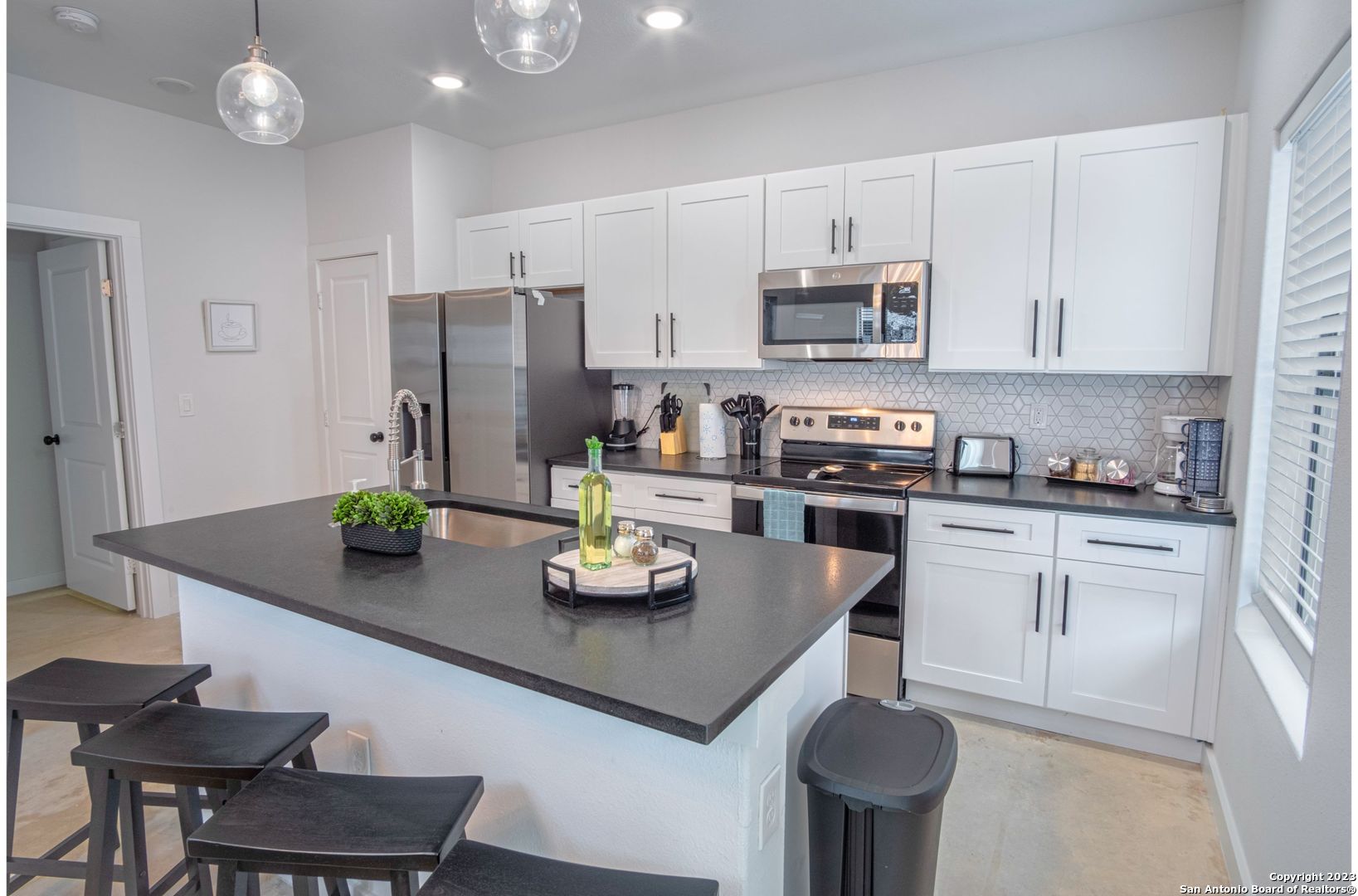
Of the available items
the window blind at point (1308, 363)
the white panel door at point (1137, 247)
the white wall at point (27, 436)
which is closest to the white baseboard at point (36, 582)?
the white wall at point (27, 436)

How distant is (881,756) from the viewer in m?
1.55

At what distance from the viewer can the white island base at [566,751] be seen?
137 cm

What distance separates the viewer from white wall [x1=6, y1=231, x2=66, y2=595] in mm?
4469

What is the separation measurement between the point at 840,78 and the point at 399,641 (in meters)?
3.28

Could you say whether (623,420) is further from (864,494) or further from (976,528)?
(976,528)

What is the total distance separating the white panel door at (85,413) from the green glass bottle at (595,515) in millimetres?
3691

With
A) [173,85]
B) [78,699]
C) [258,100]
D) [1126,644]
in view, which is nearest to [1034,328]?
[1126,644]

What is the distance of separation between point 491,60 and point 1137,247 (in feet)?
9.16

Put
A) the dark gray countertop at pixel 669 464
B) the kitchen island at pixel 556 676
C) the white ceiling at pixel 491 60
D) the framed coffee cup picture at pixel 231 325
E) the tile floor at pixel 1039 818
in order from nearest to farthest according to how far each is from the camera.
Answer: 1. the kitchen island at pixel 556 676
2. the tile floor at pixel 1039 818
3. the white ceiling at pixel 491 60
4. the dark gray countertop at pixel 669 464
5. the framed coffee cup picture at pixel 231 325

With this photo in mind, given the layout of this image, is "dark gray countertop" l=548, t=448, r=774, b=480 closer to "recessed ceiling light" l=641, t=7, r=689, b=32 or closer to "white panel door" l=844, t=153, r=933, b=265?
"white panel door" l=844, t=153, r=933, b=265

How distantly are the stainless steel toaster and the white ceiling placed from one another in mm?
1540

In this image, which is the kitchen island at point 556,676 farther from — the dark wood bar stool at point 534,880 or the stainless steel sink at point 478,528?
the stainless steel sink at point 478,528

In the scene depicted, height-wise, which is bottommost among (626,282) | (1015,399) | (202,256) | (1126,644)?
(1126,644)

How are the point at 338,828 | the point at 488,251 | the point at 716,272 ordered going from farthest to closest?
the point at 488,251 < the point at 716,272 < the point at 338,828
